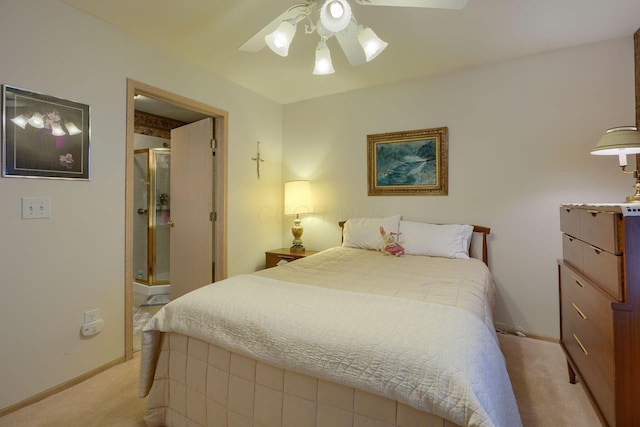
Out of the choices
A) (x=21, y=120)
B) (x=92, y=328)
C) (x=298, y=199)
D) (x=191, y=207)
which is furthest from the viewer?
(x=298, y=199)

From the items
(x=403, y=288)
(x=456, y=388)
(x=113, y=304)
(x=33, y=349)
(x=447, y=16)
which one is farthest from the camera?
(x=113, y=304)

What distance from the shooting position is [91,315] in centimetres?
197

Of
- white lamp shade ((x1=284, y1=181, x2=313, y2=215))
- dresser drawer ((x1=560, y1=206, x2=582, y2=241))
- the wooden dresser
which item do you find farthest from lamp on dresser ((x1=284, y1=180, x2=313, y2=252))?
the wooden dresser

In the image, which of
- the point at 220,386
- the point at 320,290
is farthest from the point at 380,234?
the point at 220,386

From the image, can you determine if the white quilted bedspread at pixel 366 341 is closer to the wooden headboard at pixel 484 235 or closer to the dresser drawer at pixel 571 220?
the dresser drawer at pixel 571 220

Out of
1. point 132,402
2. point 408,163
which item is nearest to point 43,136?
point 132,402

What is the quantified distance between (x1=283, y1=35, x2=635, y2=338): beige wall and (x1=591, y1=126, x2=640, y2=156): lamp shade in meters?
0.64

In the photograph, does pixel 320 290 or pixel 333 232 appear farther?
pixel 333 232

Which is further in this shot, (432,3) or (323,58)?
(323,58)

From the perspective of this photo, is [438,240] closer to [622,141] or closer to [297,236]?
[622,141]

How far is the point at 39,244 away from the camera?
1.75 metres

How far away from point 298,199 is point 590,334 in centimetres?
257

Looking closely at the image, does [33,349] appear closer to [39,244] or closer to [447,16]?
[39,244]

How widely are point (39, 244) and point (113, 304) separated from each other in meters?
0.61
